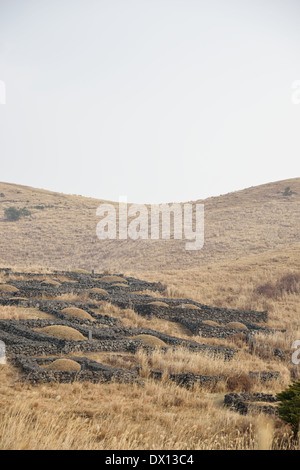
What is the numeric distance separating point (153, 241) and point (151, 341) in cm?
4655

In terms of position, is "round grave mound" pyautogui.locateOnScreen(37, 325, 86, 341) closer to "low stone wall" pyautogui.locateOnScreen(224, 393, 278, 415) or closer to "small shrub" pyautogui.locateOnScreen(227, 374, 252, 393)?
"small shrub" pyautogui.locateOnScreen(227, 374, 252, 393)

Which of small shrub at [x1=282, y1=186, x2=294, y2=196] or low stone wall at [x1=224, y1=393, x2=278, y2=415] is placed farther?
small shrub at [x1=282, y1=186, x2=294, y2=196]

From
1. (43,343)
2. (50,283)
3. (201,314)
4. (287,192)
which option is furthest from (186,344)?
(287,192)

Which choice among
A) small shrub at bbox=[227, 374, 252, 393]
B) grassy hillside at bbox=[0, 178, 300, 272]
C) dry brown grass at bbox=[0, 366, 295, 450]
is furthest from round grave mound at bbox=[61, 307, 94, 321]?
grassy hillside at bbox=[0, 178, 300, 272]

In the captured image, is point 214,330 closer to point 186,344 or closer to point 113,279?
point 186,344

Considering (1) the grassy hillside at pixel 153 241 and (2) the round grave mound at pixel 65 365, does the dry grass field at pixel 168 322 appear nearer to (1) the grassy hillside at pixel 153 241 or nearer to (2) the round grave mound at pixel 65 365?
(1) the grassy hillside at pixel 153 241

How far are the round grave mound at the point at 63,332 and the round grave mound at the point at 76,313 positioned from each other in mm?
3614

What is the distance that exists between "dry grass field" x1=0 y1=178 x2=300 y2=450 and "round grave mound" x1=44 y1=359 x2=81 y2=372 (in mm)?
1021

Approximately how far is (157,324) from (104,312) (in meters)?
3.26

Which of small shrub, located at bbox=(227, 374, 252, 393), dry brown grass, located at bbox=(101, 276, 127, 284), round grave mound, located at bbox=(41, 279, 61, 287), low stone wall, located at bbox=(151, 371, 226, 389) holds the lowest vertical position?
small shrub, located at bbox=(227, 374, 252, 393)

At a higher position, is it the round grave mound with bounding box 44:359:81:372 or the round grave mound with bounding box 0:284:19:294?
the round grave mound with bounding box 0:284:19:294

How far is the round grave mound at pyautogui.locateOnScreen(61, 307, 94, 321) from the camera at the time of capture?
2355 centimetres

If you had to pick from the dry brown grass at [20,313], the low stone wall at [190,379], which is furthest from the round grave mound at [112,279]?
the low stone wall at [190,379]

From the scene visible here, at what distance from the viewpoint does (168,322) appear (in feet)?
89.0
